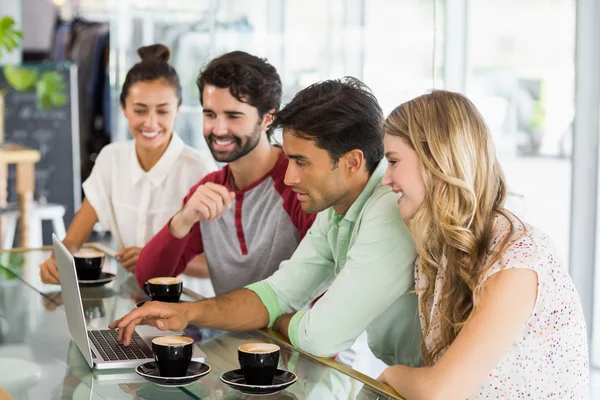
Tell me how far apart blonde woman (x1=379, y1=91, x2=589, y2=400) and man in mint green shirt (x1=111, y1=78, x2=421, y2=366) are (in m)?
0.11

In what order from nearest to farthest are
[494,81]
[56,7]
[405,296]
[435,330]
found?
[435,330] < [405,296] < [494,81] < [56,7]

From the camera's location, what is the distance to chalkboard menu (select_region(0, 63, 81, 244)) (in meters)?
5.73

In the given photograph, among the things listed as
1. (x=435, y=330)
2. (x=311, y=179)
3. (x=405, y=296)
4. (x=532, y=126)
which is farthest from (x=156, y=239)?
(x=532, y=126)

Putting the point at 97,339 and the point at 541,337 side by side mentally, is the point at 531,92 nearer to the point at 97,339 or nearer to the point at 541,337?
the point at 541,337

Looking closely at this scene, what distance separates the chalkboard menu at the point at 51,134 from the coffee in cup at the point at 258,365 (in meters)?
4.69

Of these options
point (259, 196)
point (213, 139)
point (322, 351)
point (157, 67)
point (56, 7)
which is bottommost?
point (322, 351)

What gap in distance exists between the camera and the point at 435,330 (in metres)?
1.65

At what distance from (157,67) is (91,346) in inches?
56.0

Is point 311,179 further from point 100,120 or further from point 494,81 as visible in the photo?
point 100,120

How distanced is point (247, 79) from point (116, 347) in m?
0.95

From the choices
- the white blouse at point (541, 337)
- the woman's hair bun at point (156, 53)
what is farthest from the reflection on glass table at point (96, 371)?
the woman's hair bun at point (156, 53)

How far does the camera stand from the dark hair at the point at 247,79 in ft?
7.74

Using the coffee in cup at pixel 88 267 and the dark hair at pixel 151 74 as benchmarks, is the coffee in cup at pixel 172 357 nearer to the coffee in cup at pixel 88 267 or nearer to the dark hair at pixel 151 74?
the coffee in cup at pixel 88 267

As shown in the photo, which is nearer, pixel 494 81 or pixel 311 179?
pixel 311 179
